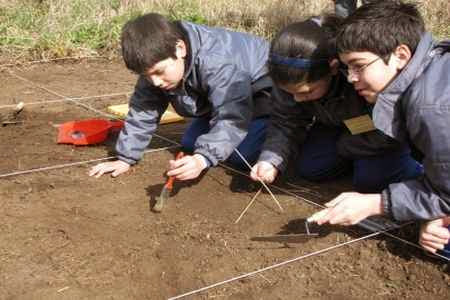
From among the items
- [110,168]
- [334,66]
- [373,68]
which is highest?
[373,68]

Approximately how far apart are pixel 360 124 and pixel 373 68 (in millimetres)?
488

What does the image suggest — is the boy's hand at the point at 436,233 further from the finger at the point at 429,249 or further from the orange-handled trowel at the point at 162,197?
the orange-handled trowel at the point at 162,197

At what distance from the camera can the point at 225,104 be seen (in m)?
2.60

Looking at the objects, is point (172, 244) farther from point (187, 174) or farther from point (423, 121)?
point (423, 121)

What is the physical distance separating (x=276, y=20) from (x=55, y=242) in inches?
193

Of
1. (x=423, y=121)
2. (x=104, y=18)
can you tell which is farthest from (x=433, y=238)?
(x=104, y=18)

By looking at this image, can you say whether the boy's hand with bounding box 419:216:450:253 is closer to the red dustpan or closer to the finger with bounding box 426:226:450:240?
the finger with bounding box 426:226:450:240

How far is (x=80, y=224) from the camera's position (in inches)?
91.6

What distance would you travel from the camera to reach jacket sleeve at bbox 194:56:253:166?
256 centimetres

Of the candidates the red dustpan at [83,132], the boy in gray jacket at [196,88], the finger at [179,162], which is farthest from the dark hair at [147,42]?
the red dustpan at [83,132]

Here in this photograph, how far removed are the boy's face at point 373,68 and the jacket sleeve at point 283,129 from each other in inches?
26.4

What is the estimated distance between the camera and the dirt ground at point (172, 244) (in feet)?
6.33

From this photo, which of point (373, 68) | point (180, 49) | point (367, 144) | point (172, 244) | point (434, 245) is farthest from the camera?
point (180, 49)

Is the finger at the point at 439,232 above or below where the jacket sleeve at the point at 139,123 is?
above
